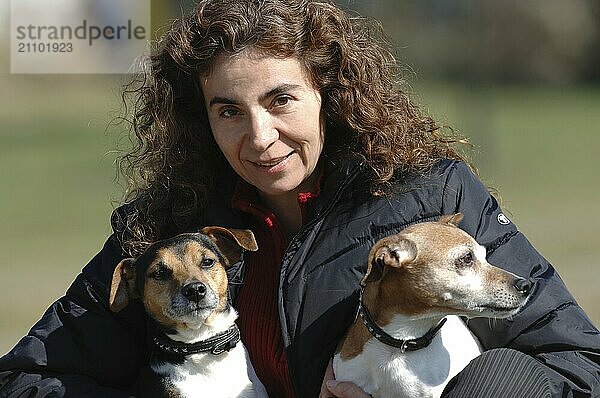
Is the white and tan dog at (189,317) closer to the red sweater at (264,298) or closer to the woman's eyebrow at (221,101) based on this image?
the red sweater at (264,298)

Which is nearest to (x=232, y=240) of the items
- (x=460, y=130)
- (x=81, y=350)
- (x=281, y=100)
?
(x=281, y=100)

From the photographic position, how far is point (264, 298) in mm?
3234

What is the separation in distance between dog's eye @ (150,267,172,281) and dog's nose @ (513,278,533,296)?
105cm

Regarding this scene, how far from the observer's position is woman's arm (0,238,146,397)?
3.10 m

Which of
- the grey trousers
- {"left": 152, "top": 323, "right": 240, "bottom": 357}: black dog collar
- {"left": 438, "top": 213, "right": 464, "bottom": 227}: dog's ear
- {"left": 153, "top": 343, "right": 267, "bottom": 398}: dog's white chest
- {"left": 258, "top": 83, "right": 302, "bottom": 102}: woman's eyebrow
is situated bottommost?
{"left": 153, "top": 343, "right": 267, "bottom": 398}: dog's white chest

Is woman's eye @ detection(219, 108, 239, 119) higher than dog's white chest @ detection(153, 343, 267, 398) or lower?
higher

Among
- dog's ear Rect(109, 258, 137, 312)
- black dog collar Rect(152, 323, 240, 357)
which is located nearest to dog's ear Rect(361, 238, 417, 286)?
black dog collar Rect(152, 323, 240, 357)

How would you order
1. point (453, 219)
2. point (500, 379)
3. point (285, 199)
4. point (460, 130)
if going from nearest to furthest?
point (500, 379) → point (453, 219) → point (285, 199) → point (460, 130)

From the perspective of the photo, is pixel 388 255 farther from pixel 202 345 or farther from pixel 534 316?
pixel 202 345

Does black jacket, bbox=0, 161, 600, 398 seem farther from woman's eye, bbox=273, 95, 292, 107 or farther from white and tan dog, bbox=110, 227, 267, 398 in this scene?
woman's eye, bbox=273, 95, 292, 107

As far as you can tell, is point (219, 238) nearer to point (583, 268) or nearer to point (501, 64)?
point (583, 268)

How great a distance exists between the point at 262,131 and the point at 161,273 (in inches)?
21.6

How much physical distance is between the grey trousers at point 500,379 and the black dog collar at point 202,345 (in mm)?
749

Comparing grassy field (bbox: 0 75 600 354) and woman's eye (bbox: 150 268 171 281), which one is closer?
woman's eye (bbox: 150 268 171 281)
